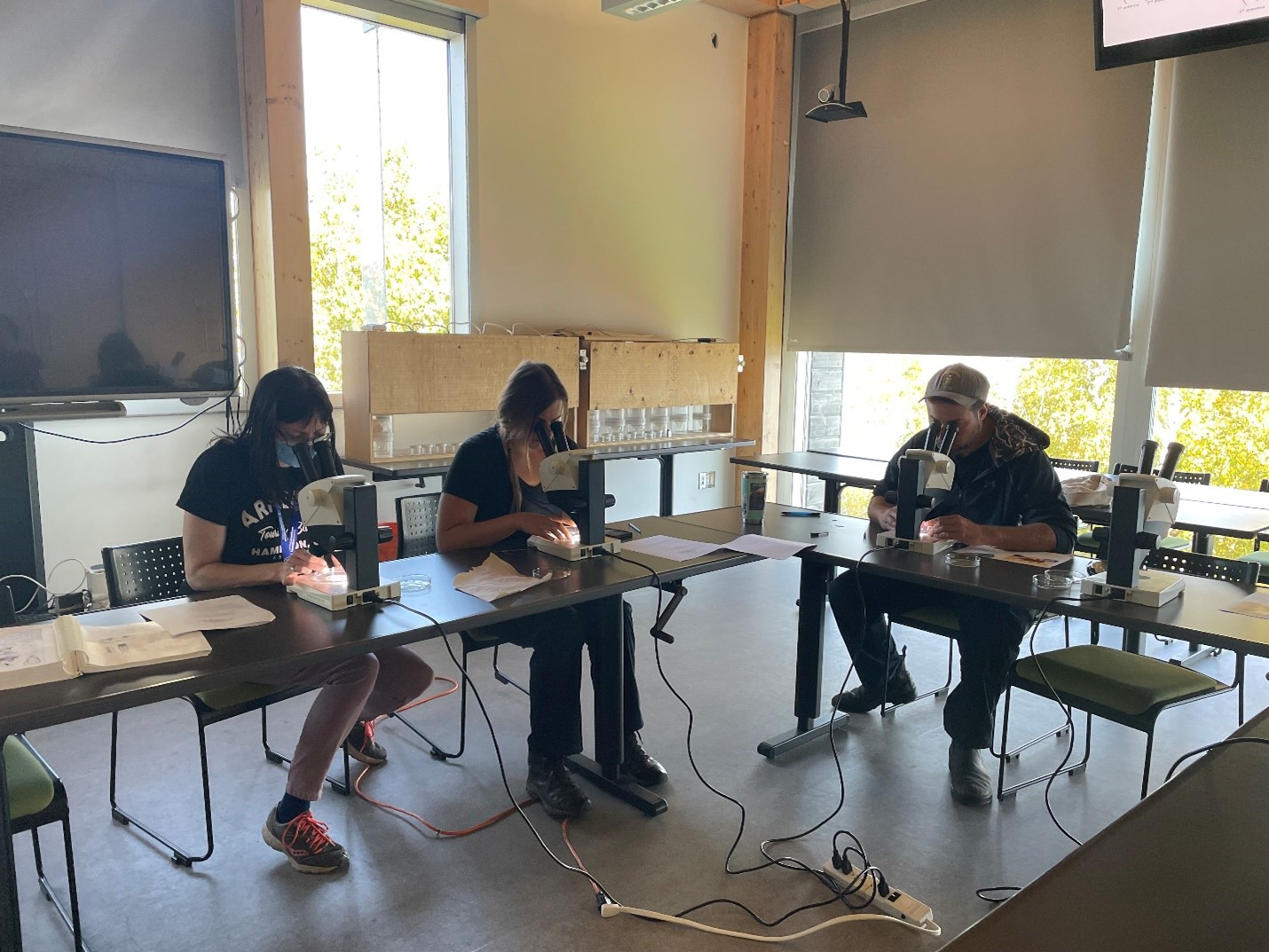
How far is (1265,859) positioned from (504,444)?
213cm

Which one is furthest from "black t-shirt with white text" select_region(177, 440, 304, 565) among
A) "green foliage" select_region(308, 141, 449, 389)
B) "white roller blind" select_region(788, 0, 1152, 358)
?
"white roller blind" select_region(788, 0, 1152, 358)

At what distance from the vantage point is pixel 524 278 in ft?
16.6

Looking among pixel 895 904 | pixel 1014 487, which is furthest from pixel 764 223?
pixel 895 904

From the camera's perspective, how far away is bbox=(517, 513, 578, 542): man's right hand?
2637mm

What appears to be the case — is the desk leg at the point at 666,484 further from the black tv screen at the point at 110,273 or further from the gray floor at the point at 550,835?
the black tv screen at the point at 110,273

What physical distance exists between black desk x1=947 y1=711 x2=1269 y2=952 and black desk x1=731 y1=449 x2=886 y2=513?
3.04 m

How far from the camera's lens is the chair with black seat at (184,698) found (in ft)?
7.24

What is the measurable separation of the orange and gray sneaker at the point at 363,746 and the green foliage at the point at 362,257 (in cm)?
203

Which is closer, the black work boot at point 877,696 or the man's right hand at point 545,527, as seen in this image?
the man's right hand at point 545,527

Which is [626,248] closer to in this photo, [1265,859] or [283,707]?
[283,707]

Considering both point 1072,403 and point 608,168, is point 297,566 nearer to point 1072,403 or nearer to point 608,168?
point 608,168

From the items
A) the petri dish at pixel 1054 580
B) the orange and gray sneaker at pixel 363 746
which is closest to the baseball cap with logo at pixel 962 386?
the petri dish at pixel 1054 580

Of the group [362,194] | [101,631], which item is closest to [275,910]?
[101,631]

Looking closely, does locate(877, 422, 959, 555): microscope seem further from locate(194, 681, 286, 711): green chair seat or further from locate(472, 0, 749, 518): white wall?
locate(472, 0, 749, 518): white wall
